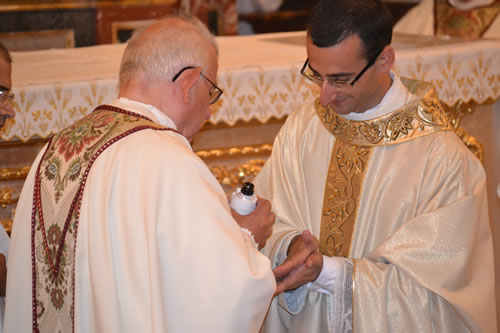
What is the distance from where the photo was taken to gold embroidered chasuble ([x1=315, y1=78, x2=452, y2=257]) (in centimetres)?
267

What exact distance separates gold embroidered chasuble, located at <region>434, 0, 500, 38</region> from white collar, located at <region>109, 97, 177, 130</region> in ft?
13.3

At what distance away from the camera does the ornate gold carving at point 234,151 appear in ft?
12.8

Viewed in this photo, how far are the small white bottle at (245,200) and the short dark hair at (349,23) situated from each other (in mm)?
599

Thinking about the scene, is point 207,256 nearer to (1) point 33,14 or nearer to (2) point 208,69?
(2) point 208,69

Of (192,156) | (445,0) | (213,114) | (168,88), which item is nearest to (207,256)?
(192,156)

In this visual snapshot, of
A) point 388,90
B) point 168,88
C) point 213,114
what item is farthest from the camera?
point 213,114

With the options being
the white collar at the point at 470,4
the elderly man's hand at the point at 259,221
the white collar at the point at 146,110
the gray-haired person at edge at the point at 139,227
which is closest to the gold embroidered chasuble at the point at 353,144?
the elderly man's hand at the point at 259,221

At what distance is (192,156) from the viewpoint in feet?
6.57

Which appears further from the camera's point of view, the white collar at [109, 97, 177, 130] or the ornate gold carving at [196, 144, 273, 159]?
the ornate gold carving at [196, 144, 273, 159]

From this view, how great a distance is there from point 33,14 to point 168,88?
566cm

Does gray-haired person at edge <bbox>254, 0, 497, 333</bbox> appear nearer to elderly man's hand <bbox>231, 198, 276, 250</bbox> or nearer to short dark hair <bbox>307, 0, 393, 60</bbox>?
short dark hair <bbox>307, 0, 393, 60</bbox>

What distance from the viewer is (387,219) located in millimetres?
2656

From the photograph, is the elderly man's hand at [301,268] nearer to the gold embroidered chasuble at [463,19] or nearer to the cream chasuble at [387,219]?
the cream chasuble at [387,219]

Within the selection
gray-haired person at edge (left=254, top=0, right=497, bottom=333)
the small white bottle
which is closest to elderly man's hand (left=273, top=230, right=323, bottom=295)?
gray-haired person at edge (left=254, top=0, right=497, bottom=333)
